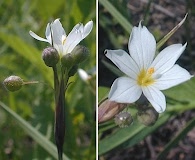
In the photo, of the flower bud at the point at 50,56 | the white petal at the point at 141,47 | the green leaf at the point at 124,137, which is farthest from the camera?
the green leaf at the point at 124,137

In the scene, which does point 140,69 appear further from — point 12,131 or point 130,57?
point 12,131

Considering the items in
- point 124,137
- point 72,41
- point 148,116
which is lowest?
point 124,137

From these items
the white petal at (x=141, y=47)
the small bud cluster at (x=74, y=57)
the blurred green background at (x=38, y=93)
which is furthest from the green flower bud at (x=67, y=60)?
the blurred green background at (x=38, y=93)

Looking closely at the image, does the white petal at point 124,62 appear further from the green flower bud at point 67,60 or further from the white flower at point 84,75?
the white flower at point 84,75

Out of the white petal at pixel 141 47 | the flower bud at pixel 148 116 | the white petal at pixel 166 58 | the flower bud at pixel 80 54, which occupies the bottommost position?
the flower bud at pixel 148 116

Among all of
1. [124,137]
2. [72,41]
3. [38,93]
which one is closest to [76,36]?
[72,41]

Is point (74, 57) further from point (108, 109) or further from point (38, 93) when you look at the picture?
point (38, 93)

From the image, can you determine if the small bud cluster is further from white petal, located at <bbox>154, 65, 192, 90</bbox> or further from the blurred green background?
the blurred green background
